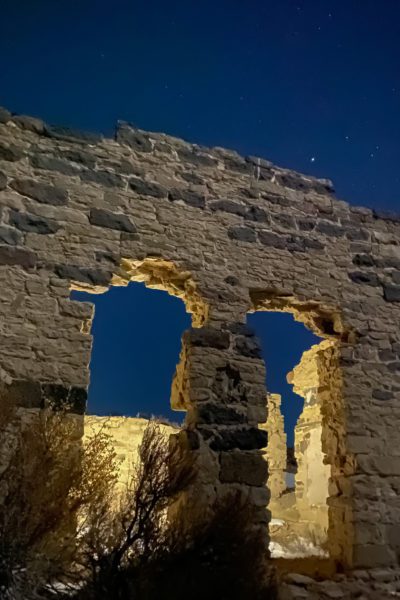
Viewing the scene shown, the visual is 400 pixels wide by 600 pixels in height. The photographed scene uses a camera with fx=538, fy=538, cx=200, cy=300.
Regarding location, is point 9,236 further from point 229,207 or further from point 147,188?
point 229,207

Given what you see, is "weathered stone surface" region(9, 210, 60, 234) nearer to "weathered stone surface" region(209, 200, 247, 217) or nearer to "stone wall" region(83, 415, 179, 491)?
"weathered stone surface" region(209, 200, 247, 217)

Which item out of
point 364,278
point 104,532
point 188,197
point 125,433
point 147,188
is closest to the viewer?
point 104,532

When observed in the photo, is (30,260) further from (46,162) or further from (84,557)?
(84,557)

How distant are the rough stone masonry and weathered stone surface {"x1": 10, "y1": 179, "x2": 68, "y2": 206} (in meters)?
0.01

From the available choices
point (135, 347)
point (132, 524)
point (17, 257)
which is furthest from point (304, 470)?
point (135, 347)

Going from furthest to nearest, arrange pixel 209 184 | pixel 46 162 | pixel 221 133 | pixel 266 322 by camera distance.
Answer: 1. pixel 266 322
2. pixel 221 133
3. pixel 209 184
4. pixel 46 162

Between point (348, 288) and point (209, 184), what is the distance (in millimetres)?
1909

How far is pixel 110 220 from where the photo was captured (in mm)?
5137

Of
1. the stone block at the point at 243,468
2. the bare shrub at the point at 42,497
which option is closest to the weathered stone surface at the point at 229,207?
the stone block at the point at 243,468

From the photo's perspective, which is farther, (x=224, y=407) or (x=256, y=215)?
(x=256, y=215)

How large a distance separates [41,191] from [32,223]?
0.36 m

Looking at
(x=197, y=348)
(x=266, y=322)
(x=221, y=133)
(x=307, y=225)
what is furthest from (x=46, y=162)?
(x=266, y=322)

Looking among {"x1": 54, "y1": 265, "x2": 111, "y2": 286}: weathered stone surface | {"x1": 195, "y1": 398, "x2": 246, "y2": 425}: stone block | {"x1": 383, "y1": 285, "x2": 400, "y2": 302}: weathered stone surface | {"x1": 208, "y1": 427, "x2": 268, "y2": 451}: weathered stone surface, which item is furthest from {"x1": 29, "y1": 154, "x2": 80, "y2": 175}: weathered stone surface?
{"x1": 383, "y1": 285, "x2": 400, "y2": 302}: weathered stone surface

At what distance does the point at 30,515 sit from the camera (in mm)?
3105
